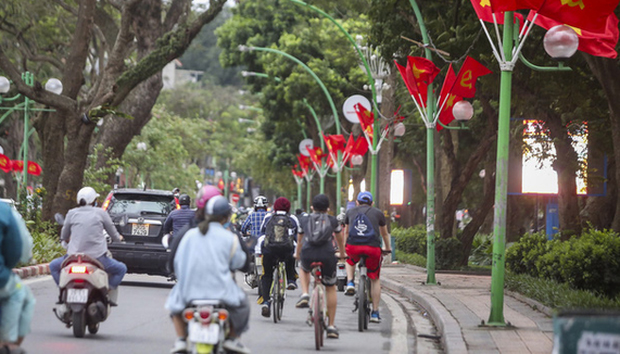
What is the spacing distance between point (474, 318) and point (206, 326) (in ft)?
21.9

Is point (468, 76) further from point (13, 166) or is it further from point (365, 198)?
point (13, 166)

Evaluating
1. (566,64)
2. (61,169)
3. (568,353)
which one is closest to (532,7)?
(566,64)

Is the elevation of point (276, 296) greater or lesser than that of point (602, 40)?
lesser

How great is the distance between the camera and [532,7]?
13.4 metres

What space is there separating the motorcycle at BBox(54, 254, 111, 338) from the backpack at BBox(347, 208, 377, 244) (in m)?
3.19

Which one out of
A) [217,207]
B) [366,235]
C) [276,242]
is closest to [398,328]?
[366,235]

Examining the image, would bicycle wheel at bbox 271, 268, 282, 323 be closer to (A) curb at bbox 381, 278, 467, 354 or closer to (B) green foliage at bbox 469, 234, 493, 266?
(A) curb at bbox 381, 278, 467, 354

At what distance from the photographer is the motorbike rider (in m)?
10.9

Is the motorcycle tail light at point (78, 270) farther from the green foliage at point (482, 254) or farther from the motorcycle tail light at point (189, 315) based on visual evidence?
the green foliage at point (482, 254)

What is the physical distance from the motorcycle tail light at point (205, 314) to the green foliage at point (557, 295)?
Answer: 16.4 feet

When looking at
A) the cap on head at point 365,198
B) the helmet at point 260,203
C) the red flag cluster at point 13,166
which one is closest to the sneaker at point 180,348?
the cap on head at point 365,198

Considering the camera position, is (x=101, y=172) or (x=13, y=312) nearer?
(x=13, y=312)

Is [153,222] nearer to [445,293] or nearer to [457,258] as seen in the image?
[445,293]

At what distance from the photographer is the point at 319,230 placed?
1141cm
